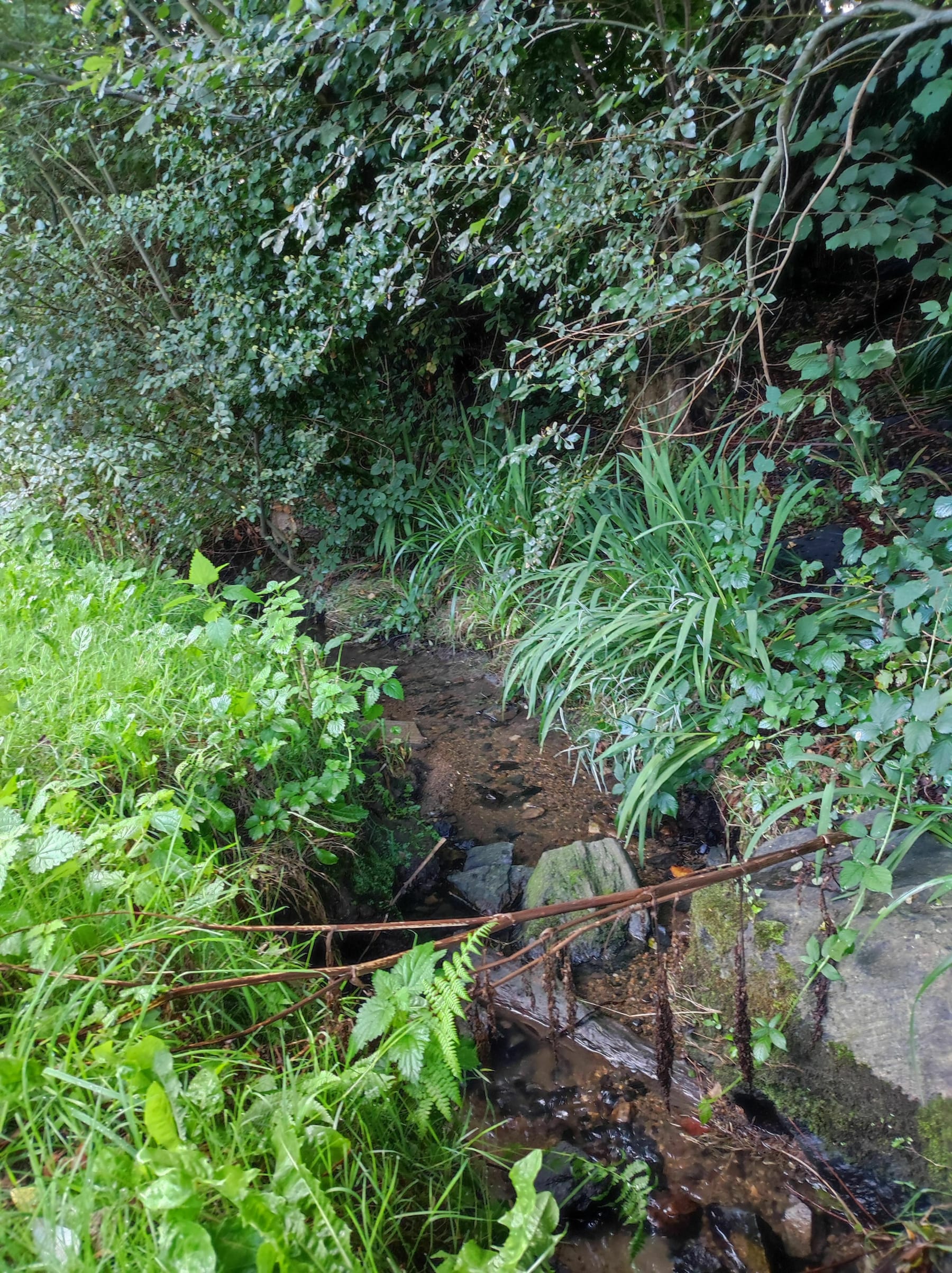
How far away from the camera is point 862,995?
1607mm

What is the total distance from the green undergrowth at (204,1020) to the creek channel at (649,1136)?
0.20m

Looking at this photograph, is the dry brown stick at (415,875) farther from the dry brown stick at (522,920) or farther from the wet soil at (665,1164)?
the dry brown stick at (522,920)

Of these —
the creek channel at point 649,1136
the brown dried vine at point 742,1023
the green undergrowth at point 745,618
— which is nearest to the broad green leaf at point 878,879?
the green undergrowth at point 745,618

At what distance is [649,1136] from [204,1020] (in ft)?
3.31

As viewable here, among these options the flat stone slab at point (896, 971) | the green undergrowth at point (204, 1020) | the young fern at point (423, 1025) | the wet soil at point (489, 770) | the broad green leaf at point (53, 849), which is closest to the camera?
the green undergrowth at point (204, 1020)

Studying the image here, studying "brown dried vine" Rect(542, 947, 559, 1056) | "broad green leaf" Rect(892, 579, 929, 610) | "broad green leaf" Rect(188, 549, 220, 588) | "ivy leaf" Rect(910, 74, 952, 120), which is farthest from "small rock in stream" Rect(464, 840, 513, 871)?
"ivy leaf" Rect(910, 74, 952, 120)

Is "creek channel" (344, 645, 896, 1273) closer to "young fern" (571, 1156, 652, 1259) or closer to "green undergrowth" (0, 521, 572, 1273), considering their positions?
"young fern" (571, 1156, 652, 1259)

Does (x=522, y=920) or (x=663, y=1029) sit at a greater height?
(x=522, y=920)

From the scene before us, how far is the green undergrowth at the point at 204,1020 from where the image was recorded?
96 centimetres

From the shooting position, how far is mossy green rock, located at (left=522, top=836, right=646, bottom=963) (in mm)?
2070

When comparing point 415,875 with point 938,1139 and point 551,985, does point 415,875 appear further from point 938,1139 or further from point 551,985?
point 938,1139

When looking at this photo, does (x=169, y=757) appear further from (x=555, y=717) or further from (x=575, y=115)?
(x=575, y=115)

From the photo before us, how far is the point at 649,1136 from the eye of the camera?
1595 mm

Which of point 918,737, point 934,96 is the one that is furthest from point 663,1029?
point 934,96
